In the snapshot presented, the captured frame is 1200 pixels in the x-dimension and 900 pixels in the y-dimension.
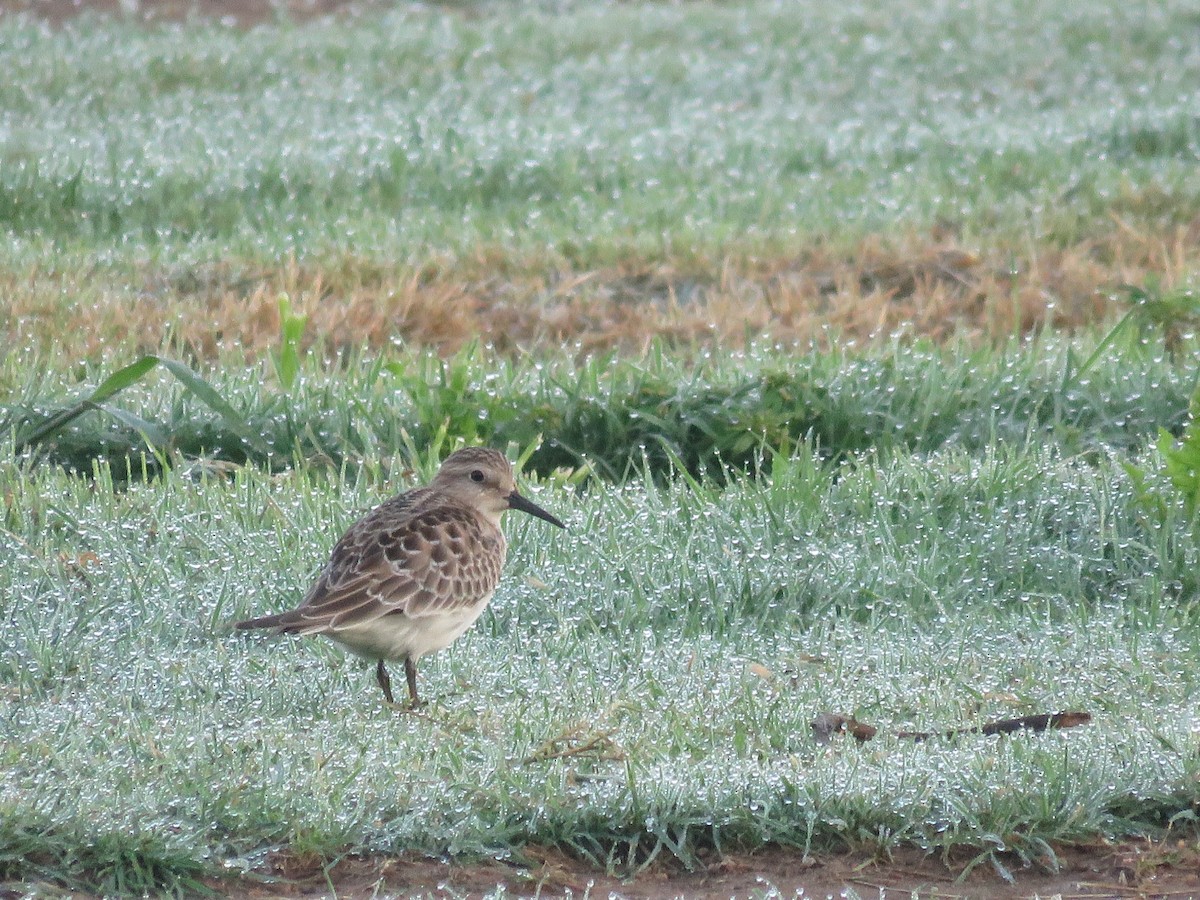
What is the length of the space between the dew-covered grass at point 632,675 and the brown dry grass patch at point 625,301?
1.94m

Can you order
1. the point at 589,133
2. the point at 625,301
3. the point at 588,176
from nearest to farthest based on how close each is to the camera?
the point at 625,301 < the point at 588,176 < the point at 589,133

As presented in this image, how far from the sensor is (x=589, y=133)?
1291 cm

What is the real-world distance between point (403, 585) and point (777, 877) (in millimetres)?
1340

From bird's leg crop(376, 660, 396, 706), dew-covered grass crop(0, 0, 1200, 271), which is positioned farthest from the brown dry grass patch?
bird's leg crop(376, 660, 396, 706)

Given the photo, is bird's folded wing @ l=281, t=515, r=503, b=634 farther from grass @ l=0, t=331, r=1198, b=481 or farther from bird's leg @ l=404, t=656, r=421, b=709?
grass @ l=0, t=331, r=1198, b=481

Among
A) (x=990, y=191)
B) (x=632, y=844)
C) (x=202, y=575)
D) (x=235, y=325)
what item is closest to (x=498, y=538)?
(x=202, y=575)

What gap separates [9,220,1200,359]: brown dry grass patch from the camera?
841 cm

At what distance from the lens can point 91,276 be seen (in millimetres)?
9156

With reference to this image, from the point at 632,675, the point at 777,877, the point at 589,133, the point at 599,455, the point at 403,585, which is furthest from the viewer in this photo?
the point at 589,133

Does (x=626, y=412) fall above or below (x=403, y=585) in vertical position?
below

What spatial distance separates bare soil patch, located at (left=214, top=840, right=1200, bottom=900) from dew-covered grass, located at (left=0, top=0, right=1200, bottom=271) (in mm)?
6142

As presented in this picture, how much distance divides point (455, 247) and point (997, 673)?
5.70 m

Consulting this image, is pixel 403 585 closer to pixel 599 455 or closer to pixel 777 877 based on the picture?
pixel 777 877

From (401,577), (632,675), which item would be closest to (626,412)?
(632,675)
